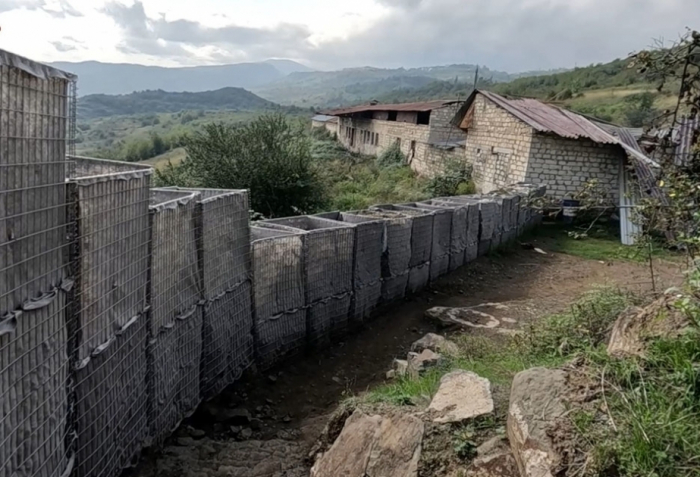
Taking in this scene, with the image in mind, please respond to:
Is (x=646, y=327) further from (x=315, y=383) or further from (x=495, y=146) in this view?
(x=495, y=146)

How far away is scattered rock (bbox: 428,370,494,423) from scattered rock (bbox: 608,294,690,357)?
0.73 m

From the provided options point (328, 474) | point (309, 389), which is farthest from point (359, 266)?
point (328, 474)

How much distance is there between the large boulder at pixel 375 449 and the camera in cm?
306

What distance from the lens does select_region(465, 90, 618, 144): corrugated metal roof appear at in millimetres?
16328

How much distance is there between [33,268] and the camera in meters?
2.59

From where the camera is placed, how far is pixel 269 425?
4988mm

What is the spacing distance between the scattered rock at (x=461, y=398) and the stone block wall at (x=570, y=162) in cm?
1416

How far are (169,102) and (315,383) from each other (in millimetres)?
151037

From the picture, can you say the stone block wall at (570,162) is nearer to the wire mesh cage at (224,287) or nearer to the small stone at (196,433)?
the wire mesh cage at (224,287)

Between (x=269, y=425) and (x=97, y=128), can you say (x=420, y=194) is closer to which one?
(x=269, y=425)

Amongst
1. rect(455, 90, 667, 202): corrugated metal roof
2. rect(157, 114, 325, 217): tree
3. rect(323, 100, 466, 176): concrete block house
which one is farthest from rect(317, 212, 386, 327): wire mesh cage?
rect(323, 100, 466, 176): concrete block house

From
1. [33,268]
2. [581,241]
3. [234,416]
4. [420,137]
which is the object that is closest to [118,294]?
[33,268]

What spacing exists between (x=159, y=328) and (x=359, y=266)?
11.7ft

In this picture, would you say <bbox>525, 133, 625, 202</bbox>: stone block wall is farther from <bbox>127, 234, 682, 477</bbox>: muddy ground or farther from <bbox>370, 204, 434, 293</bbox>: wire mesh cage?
<bbox>370, 204, 434, 293</bbox>: wire mesh cage
